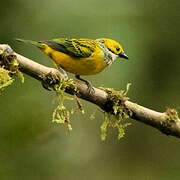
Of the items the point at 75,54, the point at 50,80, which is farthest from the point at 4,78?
the point at 75,54

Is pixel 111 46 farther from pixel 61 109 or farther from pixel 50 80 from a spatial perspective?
pixel 50 80

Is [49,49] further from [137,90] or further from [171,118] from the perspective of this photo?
[137,90]

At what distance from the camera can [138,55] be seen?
6.53m

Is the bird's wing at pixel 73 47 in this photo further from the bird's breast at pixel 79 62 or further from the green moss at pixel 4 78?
the green moss at pixel 4 78

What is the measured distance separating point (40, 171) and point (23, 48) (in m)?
1.01

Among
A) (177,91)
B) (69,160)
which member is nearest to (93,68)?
(69,160)

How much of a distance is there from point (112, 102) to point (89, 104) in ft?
8.76

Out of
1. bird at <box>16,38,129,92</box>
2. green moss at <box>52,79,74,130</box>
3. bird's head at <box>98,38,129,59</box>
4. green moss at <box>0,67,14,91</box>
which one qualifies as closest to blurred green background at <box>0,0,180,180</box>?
bird's head at <box>98,38,129,59</box>

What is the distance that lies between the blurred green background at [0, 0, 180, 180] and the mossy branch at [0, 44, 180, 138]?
5.05 feet

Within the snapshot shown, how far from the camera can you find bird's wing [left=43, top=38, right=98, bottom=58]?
3910 mm

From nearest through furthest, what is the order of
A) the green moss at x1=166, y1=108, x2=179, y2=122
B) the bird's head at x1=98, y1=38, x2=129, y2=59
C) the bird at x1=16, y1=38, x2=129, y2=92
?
the green moss at x1=166, y1=108, x2=179, y2=122, the bird at x1=16, y1=38, x2=129, y2=92, the bird's head at x1=98, y1=38, x2=129, y2=59

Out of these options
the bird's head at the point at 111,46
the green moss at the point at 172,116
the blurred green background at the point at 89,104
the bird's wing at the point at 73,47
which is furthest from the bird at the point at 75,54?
the blurred green background at the point at 89,104

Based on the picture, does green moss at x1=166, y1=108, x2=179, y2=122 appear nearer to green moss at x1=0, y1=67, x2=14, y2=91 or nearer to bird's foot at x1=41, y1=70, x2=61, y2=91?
bird's foot at x1=41, y1=70, x2=61, y2=91

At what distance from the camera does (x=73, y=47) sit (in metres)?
3.94
